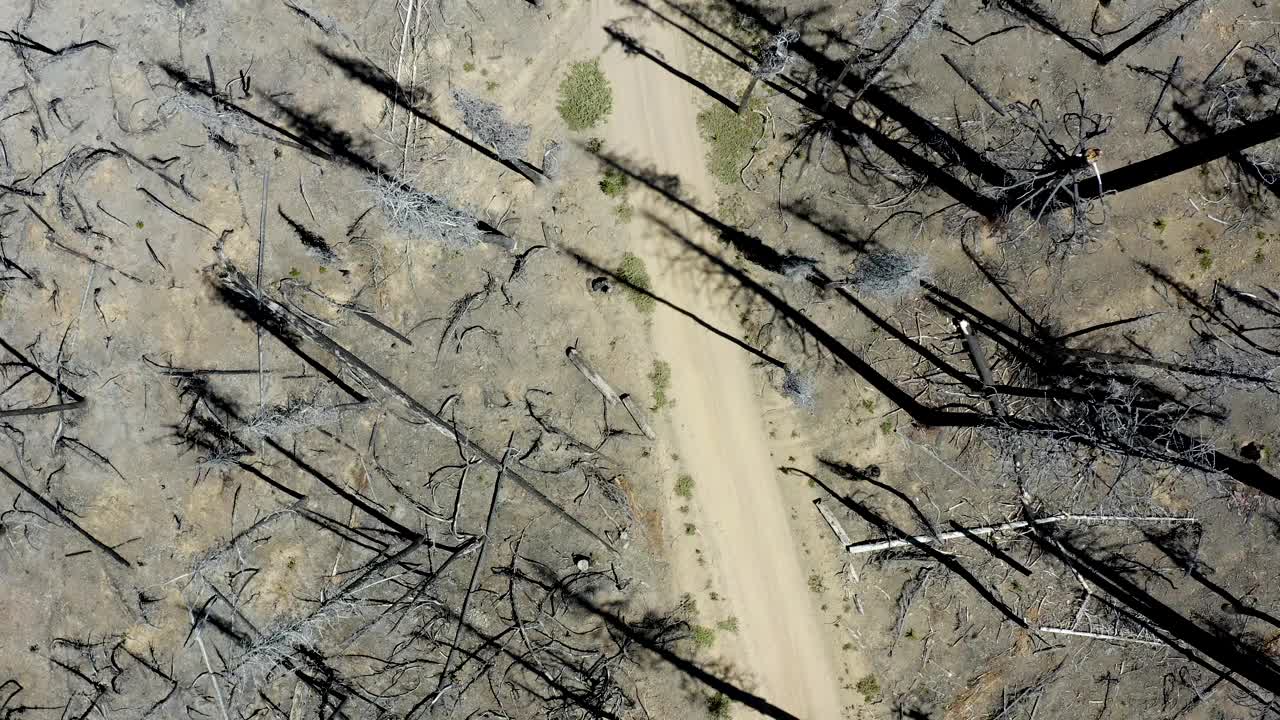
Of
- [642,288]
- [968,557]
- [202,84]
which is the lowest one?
[968,557]

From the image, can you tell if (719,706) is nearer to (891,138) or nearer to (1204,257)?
(891,138)

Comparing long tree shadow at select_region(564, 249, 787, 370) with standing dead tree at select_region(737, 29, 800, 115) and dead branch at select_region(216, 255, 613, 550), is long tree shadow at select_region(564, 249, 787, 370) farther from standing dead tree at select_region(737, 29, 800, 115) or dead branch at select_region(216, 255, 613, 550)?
dead branch at select_region(216, 255, 613, 550)

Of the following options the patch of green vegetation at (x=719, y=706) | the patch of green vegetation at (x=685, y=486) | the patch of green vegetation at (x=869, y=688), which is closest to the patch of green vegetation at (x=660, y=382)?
the patch of green vegetation at (x=685, y=486)

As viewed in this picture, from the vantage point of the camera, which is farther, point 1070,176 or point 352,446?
point 352,446

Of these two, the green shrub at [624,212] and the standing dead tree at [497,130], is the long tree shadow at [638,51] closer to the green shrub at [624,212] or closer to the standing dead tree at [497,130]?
the standing dead tree at [497,130]

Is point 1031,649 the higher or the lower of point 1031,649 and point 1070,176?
the lower

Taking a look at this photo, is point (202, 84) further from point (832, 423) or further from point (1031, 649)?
point (1031, 649)

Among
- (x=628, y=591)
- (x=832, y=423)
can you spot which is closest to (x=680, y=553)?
(x=628, y=591)
